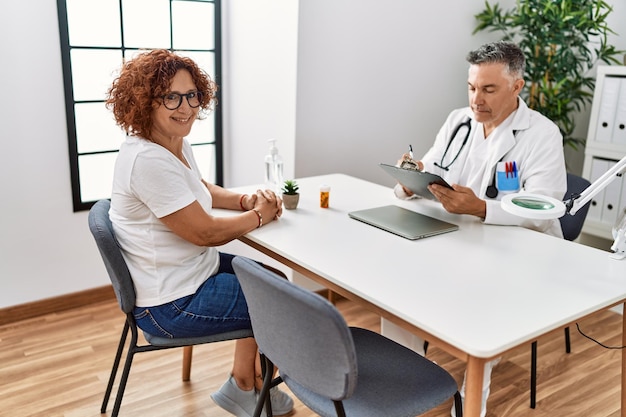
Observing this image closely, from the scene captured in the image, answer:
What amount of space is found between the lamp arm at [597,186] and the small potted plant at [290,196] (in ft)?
3.10

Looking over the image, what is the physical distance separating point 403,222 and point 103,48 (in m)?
1.82

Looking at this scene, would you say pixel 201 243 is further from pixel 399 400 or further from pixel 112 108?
pixel 399 400

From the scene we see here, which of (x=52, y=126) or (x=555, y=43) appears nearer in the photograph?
(x=52, y=126)

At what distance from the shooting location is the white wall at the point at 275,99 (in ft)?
9.26

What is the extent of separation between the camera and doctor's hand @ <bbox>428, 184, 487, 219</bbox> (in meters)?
2.14

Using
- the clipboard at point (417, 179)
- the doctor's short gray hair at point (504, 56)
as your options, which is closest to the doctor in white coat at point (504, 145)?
the doctor's short gray hair at point (504, 56)

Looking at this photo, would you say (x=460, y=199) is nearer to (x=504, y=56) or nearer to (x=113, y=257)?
(x=504, y=56)

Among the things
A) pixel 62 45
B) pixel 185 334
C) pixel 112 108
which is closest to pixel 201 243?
pixel 185 334

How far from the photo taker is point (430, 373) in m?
1.69

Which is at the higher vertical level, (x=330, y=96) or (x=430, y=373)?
(x=330, y=96)

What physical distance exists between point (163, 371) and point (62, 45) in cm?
157

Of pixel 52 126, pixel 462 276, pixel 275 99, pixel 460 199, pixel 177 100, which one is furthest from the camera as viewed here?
pixel 275 99

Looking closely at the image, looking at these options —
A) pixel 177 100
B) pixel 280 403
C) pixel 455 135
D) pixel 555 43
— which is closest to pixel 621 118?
pixel 555 43

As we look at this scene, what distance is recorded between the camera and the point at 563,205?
1768mm
